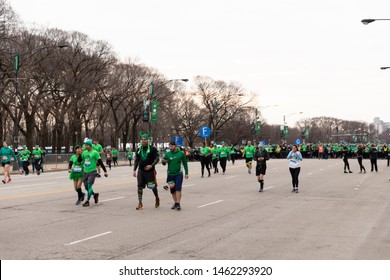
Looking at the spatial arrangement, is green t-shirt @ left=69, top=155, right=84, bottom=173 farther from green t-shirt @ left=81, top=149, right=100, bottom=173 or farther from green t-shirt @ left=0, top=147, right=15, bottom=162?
green t-shirt @ left=0, top=147, right=15, bottom=162

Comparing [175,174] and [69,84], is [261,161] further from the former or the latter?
[69,84]

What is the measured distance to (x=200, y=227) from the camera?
10.3 metres

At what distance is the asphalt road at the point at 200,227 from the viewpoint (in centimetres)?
776

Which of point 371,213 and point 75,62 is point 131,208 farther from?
point 75,62

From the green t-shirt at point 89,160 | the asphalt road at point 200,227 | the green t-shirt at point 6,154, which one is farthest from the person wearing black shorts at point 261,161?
the green t-shirt at point 6,154

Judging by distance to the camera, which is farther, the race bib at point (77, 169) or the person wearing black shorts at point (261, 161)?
the person wearing black shorts at point (261, 161)

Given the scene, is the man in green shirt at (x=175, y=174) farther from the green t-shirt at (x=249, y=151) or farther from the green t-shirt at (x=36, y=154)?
the green t-shirt at (x=36, y=154)

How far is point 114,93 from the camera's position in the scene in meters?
64.0

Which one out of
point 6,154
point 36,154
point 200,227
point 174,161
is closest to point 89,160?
point 174,161

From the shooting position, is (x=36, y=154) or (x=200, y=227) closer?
(x=200, y=227)

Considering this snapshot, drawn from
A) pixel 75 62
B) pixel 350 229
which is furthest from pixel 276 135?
pixel 350 229

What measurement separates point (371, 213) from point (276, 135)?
14404cm

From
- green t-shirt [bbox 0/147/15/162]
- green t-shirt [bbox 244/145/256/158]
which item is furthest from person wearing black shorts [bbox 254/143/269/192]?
green t-shirt [bbox 0/147/15/162]

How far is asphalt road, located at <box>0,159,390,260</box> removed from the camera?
7760 millimetres
